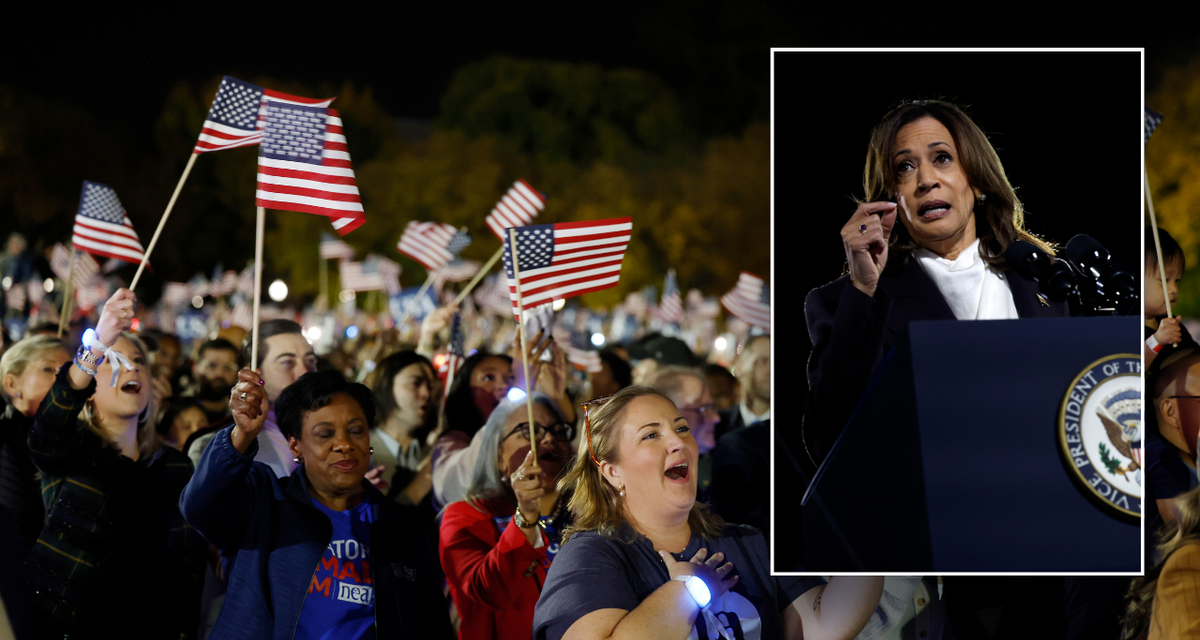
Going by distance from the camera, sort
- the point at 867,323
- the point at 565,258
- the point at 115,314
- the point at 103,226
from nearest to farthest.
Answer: the point at 867,323 < the point at 115,314 < the point at 565,258 < the point at 103,226

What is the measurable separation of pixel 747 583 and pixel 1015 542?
89cm

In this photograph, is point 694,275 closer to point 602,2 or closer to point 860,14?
point 602,2

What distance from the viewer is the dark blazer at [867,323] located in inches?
144

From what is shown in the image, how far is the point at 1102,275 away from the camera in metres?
3.67

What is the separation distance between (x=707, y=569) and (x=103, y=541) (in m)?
2.61

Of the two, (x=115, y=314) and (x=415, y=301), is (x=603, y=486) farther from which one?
(x=415, y=301)

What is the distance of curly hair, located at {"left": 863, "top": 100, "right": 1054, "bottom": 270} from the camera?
3.70 meters

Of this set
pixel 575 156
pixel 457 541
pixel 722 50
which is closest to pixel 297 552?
pixel 457 541

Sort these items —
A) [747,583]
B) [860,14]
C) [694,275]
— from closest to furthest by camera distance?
[747,583] → [860,14] → [694,275]

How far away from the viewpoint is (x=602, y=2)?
55031mm

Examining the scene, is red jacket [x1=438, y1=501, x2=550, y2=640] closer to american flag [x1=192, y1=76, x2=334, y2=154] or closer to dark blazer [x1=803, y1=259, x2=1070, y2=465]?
dark blazer [x1=803, y1=259, x2=1070, y2=465]

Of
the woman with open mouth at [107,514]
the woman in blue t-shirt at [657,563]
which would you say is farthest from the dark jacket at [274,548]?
the woman with open mouth at [107,514]

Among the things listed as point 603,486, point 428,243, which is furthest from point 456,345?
point 603,486

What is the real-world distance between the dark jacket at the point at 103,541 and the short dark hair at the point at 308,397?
0.85 meters
